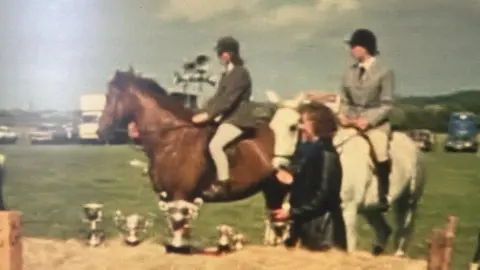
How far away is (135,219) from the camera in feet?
7.34

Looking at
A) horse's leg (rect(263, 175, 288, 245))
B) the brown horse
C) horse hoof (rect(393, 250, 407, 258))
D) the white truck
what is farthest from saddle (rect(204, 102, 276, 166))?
horse hoof (rect(393, 250, 407, 258))

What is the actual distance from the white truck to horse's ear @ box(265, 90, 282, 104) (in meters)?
0.40

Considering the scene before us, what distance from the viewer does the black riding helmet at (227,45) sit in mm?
2215

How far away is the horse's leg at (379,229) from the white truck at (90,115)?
0.68 m

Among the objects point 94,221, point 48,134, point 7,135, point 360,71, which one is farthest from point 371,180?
point 7,135

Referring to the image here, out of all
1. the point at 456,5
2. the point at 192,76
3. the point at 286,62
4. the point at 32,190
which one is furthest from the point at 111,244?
the point at 456,5

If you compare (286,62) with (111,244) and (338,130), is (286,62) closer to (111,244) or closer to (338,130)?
(338,130)

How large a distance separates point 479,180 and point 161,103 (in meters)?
0.78

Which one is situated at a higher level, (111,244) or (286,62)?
(286,62)

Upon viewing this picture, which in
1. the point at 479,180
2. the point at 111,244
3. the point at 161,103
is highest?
the point at 161,103

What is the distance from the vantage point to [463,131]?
7.14 feet

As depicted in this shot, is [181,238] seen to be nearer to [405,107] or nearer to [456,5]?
[405,107]

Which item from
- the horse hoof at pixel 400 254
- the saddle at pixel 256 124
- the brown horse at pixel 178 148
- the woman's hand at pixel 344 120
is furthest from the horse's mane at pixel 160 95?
the horse hoof at pixel 400 254

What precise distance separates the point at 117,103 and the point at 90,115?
8cm
